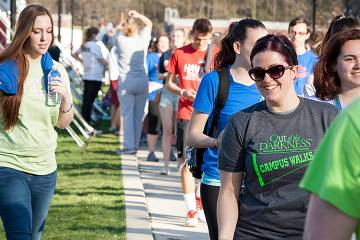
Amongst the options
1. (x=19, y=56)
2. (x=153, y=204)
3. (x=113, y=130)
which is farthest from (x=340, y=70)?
(x=113, y=130)

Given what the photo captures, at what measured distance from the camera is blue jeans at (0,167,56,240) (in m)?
5.76

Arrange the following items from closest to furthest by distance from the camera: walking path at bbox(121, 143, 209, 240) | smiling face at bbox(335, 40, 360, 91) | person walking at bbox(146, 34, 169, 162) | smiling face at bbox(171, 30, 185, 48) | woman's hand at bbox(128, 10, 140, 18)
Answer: smiling face at bbox(335, 40, 360, 91)
walking path at bbox(121, 143, 209, 240)
woman's hand at bbox(128, 10, 140, 18)
person walking at bbox(146, 34, 169, 162)
smiling face at bbox(171, 30, 185, 48)

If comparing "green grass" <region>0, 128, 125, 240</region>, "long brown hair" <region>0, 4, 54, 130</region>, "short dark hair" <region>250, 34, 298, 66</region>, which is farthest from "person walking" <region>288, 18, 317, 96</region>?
"short dark hair" <region>250, 34, 298, 66</region>

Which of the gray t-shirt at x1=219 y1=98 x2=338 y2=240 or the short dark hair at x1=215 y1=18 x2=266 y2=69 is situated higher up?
the short dark hair at x1=215 y1=18 x2=266 y2=69

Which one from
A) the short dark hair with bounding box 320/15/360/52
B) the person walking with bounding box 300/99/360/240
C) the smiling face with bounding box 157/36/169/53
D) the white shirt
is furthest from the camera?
the white shirt

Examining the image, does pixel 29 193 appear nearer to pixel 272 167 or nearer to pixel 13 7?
pixel 272 167

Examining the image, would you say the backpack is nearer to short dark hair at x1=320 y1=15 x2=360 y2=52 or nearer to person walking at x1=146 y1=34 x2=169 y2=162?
short dark hair at x1=320 y1=15 x2=360 y2=52

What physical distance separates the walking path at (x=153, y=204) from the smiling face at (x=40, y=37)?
3.01m

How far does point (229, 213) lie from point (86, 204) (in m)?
6.19

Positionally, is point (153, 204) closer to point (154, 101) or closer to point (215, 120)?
point (154, 101)

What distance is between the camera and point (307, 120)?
4.44 m

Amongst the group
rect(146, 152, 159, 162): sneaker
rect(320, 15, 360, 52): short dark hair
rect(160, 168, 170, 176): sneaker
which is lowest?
rect(146, 152, 159, 162): sneaker

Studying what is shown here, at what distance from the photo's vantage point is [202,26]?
10695 mm

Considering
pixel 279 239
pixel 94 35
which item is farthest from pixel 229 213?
pixel 94 35
